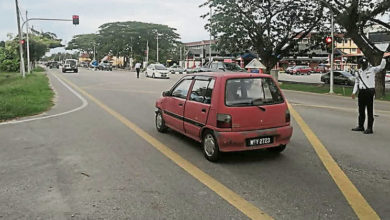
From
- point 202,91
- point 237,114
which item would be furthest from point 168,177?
point 202,91

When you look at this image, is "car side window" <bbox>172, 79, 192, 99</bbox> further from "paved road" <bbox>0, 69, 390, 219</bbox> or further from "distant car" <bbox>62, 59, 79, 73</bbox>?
"distant car" <bbox>62, 59, 79, 73</bbox>

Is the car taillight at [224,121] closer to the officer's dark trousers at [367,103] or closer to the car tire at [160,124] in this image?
the car tire at [160,124]

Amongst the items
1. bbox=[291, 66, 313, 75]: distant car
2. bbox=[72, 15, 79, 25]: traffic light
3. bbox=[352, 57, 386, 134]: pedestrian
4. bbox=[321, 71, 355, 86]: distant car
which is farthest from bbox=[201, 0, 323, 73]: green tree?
bbox=[291, 66, 313, 75]: distant car

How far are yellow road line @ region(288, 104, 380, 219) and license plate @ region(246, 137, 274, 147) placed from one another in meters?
0.87

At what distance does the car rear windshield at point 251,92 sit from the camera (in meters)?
5.99

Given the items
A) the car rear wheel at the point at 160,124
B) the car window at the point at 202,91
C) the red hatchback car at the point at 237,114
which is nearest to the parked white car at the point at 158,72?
the car rear wheel at the point at 160,124

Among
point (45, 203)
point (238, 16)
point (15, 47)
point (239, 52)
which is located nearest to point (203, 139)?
point (45, 203)

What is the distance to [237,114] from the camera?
584cm

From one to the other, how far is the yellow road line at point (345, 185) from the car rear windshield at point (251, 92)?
3.87 feet

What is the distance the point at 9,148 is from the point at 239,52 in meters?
26.7

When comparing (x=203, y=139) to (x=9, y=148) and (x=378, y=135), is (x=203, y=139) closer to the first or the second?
(x=9, y=148)

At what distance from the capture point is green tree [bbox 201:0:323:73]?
93.0ft

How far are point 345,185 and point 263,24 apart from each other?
26.0 meters

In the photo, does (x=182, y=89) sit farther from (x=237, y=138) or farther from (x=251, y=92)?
(x=237, y=138)
